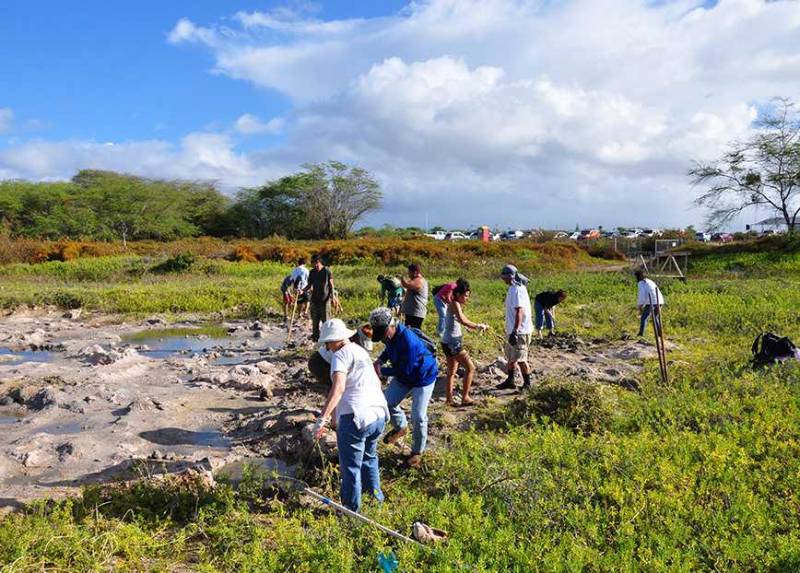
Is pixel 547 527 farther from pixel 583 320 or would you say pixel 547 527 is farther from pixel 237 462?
pixel 583 320

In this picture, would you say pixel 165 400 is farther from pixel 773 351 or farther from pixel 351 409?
pixel 773 351

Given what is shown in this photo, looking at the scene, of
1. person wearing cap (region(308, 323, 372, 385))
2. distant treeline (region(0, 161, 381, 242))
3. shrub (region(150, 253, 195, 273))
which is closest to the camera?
person wearing cap (region(308, 323, 372, 385))

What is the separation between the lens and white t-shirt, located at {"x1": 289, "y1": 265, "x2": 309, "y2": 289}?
15.0 meters

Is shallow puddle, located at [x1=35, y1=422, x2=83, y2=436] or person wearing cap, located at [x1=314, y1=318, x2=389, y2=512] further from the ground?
person wearing cap, located at [x1=314, y1=318, x2=389, y2=512]

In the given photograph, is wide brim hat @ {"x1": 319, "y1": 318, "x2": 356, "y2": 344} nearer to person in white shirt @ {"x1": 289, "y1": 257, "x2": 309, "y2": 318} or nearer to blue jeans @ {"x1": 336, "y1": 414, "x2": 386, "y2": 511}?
blue jeans @ {"x1": 336, "y1": 414, "x2": 386, "y2": 511}

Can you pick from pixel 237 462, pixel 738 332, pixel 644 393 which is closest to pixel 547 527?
pixel 237 462

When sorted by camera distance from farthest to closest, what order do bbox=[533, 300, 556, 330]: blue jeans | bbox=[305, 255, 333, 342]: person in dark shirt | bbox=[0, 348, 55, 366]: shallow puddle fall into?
bbox=[533, 300, 556, 330]: blue jeans → bbox=[0, 348, 55, 366]: shallow puddle → bbox=[305, 255, 333, 342]: person in dark shirt

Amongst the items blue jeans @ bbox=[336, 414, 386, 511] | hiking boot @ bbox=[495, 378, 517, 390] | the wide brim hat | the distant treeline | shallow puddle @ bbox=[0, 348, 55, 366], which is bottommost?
shallow puddle @ bbox=[0, 348, 55, 366]

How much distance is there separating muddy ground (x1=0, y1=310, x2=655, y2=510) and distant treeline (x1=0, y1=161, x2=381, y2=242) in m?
35.0

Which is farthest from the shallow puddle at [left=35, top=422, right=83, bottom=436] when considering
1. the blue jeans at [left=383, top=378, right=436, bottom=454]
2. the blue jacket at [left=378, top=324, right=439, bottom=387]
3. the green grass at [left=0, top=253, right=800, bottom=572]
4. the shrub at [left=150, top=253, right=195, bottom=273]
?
the shrub at [left=150, top=253, right=195, bottom=273]

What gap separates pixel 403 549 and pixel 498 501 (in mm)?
1168

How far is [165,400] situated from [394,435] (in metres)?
4.13

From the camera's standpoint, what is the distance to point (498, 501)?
5.28m

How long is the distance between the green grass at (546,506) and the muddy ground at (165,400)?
0.85 metres
